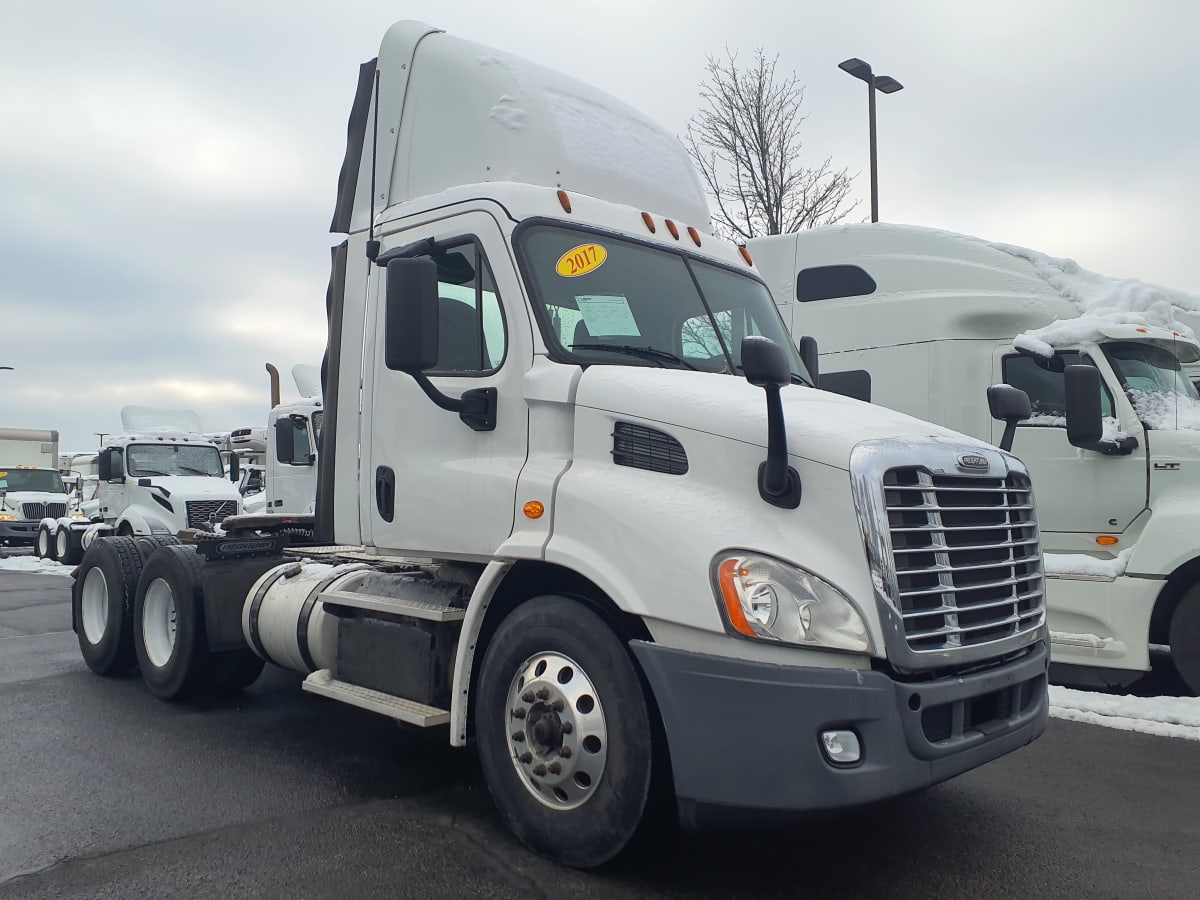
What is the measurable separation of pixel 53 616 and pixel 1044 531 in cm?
1083

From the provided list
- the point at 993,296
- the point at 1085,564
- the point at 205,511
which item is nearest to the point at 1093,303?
the point at 993,296

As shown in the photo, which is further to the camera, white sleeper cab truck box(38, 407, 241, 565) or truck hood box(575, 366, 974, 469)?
white sleeper cab truck box(38, 407, 241, 565)

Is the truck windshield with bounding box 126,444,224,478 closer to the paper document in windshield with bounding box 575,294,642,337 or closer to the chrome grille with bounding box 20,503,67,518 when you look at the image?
the chrome grille with bounding box 20,503,67,518

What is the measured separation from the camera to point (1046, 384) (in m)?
7.96

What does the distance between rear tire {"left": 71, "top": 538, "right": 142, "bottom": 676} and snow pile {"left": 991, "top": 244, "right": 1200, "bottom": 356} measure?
284 inches

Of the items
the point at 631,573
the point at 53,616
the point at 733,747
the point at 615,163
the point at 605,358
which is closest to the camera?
the point at 733,747

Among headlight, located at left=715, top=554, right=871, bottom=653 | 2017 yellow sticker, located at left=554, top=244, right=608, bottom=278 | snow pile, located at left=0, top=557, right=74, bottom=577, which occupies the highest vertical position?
2017 yellow sticker, located at left=554, top=244, right=608, bottom=278

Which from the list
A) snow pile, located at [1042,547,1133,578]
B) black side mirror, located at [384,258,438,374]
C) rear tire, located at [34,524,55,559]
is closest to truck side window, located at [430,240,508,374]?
black side mirror, located at [384,258,438,374]

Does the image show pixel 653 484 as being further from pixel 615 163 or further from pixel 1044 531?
pixel 1044 531

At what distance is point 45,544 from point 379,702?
75.2ft

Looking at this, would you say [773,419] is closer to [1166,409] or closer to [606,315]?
[606,315]

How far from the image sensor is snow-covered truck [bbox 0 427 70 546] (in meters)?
26.6

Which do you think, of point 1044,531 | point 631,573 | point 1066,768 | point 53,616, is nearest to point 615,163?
point 631,573

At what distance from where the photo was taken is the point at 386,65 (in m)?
5.45
